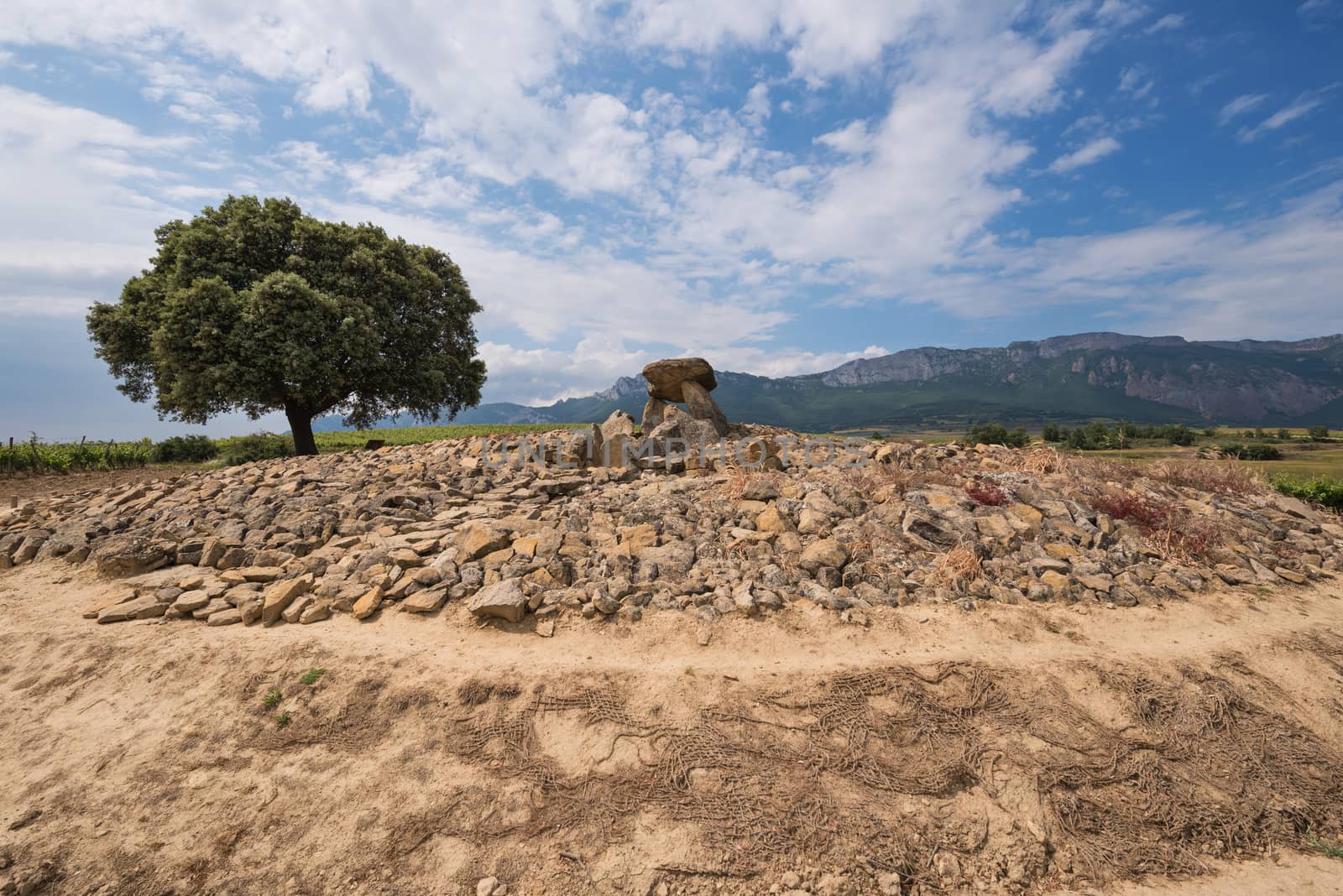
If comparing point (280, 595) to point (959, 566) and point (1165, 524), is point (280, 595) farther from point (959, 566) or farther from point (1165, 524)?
point (1165, 524)

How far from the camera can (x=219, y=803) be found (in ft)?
14.4

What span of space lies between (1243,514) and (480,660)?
15.2m

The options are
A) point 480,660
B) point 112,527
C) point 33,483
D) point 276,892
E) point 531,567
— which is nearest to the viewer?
point 276,892

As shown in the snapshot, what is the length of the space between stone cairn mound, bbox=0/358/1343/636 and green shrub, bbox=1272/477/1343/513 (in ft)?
5.09

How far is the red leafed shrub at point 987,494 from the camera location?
10000mm

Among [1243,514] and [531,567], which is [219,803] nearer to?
[531,567]

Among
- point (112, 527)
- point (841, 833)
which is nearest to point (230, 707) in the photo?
point (841, 833)

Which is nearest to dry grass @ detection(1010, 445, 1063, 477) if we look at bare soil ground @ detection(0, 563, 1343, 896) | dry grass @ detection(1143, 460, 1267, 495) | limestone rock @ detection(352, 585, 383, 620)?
dry grass @ detection(1143, 460, 1267, 495)

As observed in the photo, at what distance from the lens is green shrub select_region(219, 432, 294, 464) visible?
21.2 metres

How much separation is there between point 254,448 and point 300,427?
13.8ft

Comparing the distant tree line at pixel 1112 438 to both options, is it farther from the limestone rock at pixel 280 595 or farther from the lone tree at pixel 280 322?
the lone tree at pixel 280 322

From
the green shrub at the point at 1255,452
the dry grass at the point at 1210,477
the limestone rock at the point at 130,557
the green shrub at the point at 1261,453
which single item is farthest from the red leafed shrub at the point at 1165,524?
the green shrub at the point at 1261,453

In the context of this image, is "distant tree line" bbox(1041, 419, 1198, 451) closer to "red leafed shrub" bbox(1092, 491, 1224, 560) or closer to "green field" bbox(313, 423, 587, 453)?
"red leafed shrub" bbox(1092, 491, 1224, 560)

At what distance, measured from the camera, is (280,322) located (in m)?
17.1
